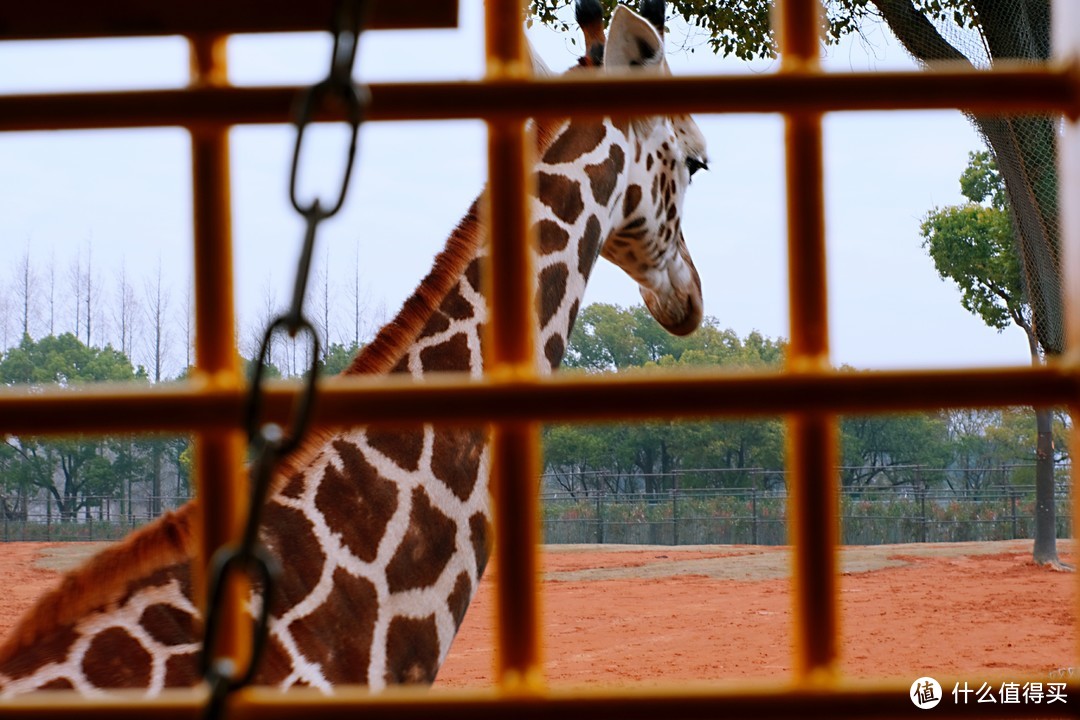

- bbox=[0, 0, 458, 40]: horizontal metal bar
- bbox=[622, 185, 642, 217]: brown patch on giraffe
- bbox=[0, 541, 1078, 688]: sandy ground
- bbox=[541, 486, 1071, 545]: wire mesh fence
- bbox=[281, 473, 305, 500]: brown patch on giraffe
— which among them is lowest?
bbox=[0, 541, 1078, 688]: sandy ground

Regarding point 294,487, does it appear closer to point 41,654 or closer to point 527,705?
point 41,654

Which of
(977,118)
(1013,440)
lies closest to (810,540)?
(977,118)

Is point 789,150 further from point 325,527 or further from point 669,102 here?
point 325,527

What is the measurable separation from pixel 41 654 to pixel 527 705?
4.30 feet

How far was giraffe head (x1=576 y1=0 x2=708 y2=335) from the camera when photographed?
3012 mm

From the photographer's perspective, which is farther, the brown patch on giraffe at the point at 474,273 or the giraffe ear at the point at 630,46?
the giraffe ear at the point at 630,46

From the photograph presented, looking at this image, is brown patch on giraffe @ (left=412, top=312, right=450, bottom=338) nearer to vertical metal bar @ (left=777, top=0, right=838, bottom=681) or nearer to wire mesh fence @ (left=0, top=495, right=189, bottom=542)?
vertical metal bar @ (left=777, top=0, right=838, bottom=681)

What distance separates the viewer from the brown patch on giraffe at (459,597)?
2068mm

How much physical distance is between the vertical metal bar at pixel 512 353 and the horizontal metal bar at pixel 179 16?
50mm

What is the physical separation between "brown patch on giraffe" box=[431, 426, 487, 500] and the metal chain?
1.57 meters

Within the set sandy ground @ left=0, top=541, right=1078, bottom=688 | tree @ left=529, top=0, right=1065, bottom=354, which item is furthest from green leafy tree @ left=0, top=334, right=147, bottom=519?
tree @ left=529, top=0, right=1065, bottom=354

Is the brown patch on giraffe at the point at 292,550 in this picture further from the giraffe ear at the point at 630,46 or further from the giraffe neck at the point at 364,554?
the giraffe ear at the point at 630,46

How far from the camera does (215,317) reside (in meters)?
0.65

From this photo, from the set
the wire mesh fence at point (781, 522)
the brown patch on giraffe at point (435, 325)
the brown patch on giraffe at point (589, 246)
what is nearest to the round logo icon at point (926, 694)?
the brown patch on giraffe at point (435, 325)
